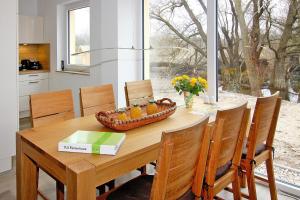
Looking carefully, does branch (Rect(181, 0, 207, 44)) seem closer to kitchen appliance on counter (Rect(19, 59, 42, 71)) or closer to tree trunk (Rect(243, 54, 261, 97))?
tree trunk (Rect(243, 54, 261, 97))

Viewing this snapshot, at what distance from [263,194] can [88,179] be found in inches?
73.6

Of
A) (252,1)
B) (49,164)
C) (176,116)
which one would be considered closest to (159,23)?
(252,1)

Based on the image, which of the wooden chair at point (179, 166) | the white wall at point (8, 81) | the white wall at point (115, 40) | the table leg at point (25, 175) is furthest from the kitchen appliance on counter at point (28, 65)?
the wooden chair at point (179, 166)

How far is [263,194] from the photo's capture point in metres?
2.64

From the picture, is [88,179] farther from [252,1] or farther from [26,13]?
[26,13]

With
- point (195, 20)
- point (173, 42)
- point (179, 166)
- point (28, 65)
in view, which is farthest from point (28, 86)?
point (179, 166)

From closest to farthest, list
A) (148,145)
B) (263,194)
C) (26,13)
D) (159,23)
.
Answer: (148,145), (263,194), (159,23), (26,13)

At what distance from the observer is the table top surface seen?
1.51 m

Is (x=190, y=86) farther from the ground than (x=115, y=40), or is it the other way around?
(x=115, y=40)

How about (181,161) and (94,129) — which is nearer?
(181,161)

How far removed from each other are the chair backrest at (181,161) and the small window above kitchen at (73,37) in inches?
141

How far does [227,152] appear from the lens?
181 centimetres

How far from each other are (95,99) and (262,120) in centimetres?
144

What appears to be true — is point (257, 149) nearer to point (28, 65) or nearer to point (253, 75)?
point (253, 75)
